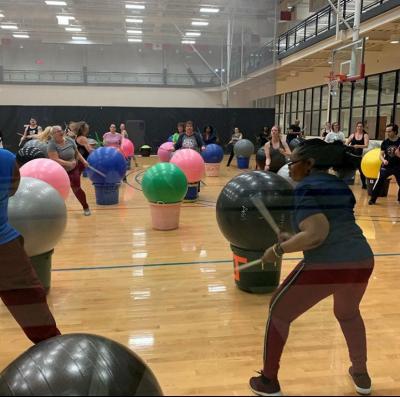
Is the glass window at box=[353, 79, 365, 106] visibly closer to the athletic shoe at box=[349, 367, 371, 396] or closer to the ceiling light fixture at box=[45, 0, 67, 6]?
the ceiling light fixture at box=[45, 0, 67, 6]

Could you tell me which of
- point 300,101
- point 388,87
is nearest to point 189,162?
point 388,87

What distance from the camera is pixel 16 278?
219 centimetres

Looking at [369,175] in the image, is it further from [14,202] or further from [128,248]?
[14,202]

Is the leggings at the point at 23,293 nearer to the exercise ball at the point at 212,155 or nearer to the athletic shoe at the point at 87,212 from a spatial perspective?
the athletic shoe at the point at 87,212

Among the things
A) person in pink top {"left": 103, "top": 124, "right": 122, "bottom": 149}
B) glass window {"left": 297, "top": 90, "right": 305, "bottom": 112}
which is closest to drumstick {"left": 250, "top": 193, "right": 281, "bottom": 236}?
person in pink top {"left": 103, "top": 124, "right": 122, "bottom": 149}

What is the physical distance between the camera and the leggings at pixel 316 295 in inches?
79.4

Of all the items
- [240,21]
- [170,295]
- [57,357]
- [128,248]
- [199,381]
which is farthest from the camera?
[240,21]

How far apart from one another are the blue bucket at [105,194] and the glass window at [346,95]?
10.7m

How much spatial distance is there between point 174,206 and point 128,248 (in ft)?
3.38

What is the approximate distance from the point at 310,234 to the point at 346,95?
14411 millimetres

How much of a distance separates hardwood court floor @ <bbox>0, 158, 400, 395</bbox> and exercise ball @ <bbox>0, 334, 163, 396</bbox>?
12.8 inches

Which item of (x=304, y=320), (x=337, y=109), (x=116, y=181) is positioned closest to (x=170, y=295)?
(x=304, y=320)

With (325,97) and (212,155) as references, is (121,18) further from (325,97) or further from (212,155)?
(325,97)

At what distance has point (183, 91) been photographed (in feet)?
25.0
